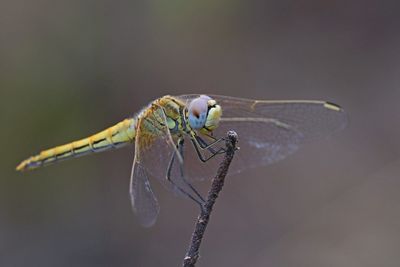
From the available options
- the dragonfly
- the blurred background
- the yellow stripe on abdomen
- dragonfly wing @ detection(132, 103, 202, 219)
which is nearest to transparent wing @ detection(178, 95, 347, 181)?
the dragonfly

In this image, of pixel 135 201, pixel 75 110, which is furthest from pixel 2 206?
pixel 135 201

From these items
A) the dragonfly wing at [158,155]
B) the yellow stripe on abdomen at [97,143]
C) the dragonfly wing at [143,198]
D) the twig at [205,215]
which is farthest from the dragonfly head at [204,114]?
the twig at [205,215]

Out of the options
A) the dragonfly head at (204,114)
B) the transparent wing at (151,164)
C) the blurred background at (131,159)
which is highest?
the dragonfly head at (204,114)

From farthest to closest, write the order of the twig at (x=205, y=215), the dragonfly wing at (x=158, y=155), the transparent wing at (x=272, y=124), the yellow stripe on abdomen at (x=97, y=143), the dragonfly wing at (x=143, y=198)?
the yellow stripe on abdomen at (x=97, y=143) → the transparent wing at (x=272, y=124) → the dragonfly wing at (x=158, y=155) → the dragonfly wing at (x=143, y=198) → the twig at (x=205, y=215)

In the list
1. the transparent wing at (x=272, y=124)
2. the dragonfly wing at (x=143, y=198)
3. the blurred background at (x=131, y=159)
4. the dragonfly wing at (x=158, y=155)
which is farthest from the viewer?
the blurred background at (x=131, y=159)

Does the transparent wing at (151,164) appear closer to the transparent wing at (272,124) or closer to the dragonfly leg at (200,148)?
the dragonfly leg at (200,148)

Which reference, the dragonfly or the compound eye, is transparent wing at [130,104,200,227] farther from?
the compound eye

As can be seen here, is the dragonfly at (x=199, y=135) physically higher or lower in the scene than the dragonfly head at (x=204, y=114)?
lower

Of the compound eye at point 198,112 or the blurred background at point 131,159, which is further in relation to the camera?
the blurred background at point 131,159
